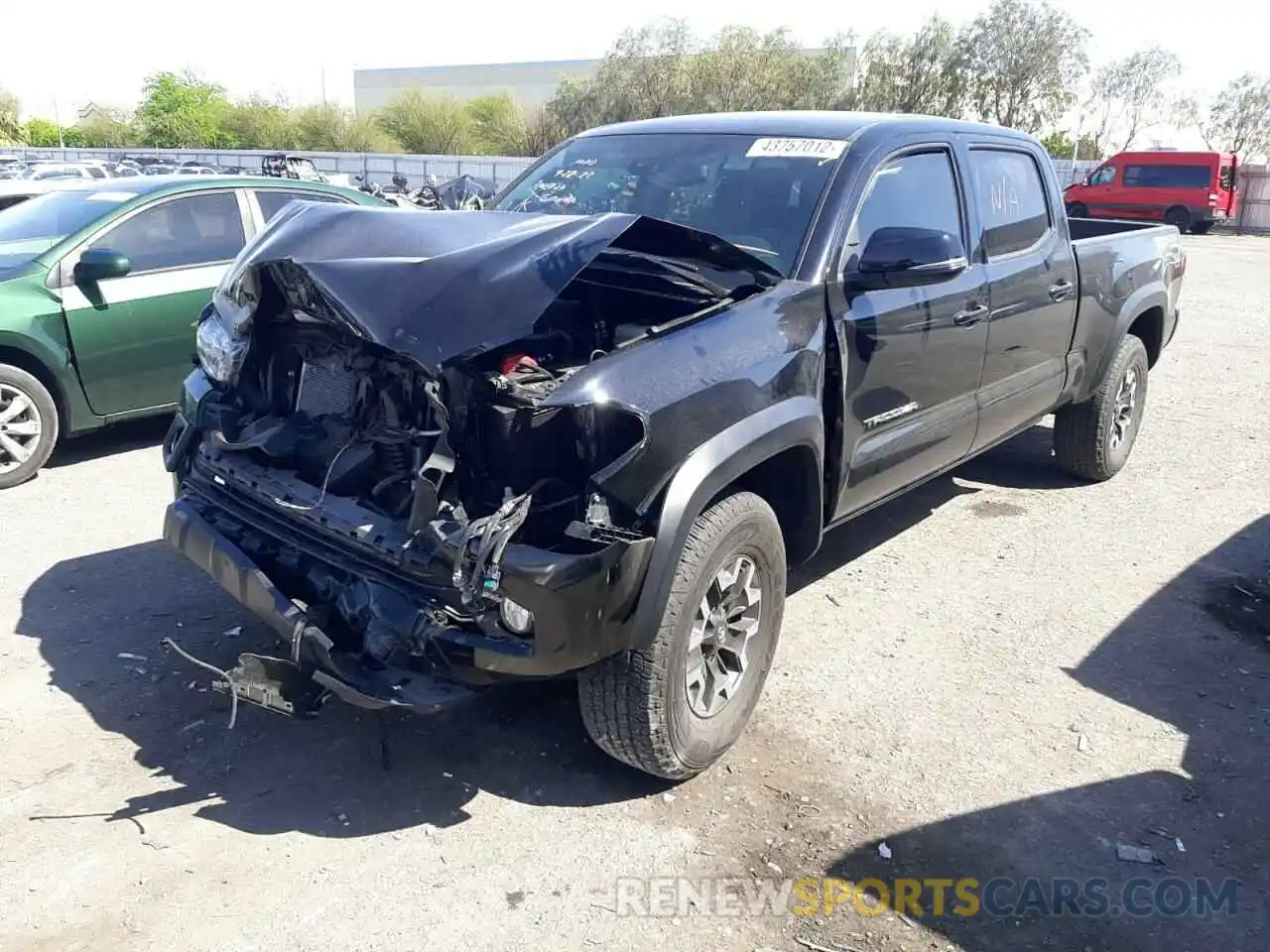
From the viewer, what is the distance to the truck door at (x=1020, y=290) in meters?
4.59

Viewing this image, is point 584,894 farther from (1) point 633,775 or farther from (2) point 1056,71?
(2) point 1056,71

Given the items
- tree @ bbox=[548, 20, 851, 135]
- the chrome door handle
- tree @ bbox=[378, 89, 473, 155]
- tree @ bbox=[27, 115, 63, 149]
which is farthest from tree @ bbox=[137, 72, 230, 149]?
the chrome door handle

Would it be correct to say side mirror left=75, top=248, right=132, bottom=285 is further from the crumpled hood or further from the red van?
the red van

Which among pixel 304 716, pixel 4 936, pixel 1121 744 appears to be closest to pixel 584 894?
pixel 304 716

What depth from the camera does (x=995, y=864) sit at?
2947 mm

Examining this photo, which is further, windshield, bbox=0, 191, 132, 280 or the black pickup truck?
windshield, bbox=0, 191, 132, 280

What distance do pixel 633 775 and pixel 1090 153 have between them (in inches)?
2169

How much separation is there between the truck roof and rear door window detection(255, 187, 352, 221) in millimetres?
3040

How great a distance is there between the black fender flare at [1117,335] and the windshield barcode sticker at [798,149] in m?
2.62

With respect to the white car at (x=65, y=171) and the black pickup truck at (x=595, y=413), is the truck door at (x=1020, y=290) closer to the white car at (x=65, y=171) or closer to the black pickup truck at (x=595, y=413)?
the black pickup truck at (x=595, y=413)

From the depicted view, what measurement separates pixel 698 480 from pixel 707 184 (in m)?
1.65

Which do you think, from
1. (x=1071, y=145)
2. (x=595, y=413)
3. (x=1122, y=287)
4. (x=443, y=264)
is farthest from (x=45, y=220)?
(x=1071, y=145)

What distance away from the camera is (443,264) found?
2.85 metres

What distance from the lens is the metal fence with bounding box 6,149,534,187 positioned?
3306cm
